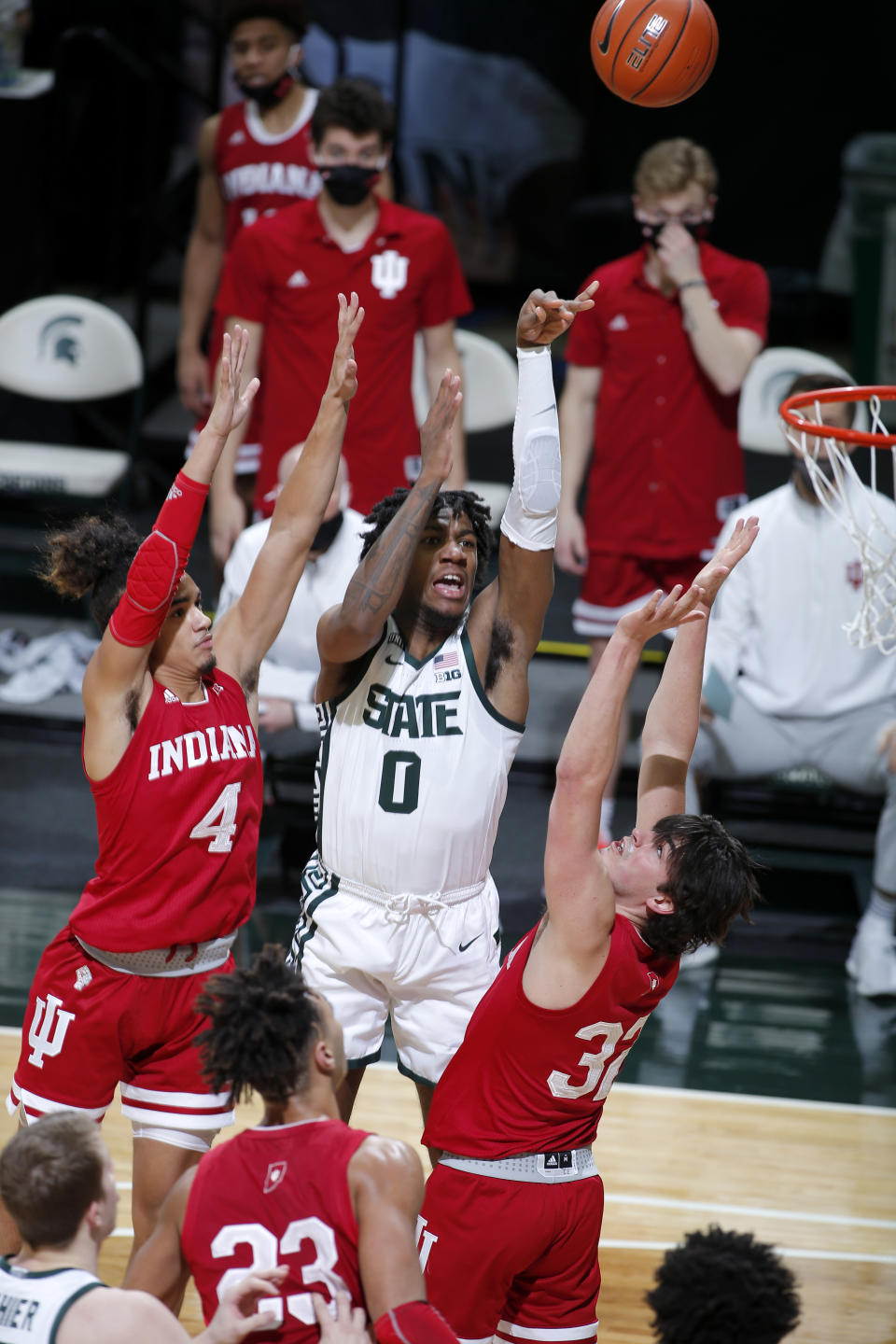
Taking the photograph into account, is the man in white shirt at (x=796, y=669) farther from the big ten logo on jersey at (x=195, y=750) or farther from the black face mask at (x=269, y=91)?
the big ten logo on jersey at (x=195, y=750)

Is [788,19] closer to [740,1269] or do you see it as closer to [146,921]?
[146,921]

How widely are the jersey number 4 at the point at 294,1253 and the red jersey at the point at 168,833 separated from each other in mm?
1144

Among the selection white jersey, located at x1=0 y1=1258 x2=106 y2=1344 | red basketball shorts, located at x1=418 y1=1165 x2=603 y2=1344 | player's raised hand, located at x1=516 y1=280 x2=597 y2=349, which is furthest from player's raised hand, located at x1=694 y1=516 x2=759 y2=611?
white jersey, located at x1=0 y1=1258 x2=106 y2=1344

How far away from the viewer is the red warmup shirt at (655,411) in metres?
6.49

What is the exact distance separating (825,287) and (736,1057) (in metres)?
8.38

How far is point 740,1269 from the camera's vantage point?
250cm

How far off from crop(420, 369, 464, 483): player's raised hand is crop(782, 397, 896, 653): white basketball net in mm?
1102

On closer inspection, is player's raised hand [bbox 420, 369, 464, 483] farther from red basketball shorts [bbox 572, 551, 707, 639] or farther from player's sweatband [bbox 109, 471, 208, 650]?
red basketball shorts [bbox 572, 551, 707, 639]

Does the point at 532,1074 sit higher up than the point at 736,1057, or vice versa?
the point at 532,1074

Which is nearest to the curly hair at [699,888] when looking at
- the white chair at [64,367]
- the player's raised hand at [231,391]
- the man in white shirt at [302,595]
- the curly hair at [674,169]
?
the player's raised hand at [231,391]

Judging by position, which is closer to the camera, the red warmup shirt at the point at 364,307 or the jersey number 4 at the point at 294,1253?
the jersey number 4 at the point at 294,1253

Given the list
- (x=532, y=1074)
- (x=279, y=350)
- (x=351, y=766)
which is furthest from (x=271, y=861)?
(x=532, y=1074)

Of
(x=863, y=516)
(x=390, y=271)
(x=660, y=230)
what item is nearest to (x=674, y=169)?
(x=660, y=230)

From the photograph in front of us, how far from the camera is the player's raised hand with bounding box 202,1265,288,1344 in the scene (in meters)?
2.56
